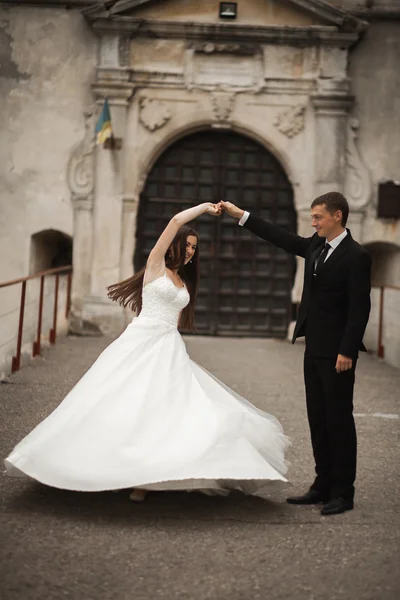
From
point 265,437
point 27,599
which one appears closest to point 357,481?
point 265,437

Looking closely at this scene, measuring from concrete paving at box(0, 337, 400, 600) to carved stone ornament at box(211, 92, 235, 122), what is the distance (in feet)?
26.6

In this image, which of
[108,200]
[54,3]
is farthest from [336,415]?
[54,3]

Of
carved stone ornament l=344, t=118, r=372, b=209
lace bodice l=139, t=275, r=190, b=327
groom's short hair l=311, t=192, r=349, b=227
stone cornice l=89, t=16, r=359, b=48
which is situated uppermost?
stone cornice l=89, t=16, r=359, b=48

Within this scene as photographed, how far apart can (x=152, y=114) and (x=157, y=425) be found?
9.69m

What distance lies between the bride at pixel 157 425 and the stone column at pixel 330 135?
8.83 m

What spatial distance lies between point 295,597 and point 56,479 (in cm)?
161

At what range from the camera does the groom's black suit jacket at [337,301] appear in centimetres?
510

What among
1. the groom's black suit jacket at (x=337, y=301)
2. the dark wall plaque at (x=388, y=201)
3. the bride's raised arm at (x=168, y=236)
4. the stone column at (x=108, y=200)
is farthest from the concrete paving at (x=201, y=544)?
the dark wall plaque at (x=388, y=201)

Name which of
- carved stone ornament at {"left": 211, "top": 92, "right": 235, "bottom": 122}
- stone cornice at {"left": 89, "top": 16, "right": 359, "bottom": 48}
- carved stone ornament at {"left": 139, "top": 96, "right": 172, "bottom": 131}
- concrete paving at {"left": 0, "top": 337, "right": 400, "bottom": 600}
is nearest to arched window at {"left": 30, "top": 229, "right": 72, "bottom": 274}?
carved stone ornament at {"left": 139, "top": 96, "right": 172, "bottom": 131}

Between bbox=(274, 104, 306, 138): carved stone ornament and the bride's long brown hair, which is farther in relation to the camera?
bbox=(274, 104, 306, 138): carved stone ornament

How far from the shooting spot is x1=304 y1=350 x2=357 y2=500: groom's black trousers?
17.1 ft

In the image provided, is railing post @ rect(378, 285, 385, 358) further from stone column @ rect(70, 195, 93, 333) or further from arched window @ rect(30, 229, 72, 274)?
arched window @ rect(30, 229, 72, 274)

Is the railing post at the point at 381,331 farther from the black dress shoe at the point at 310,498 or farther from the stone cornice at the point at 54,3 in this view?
the black dress shoe at the point at 310,498

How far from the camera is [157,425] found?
5.08m
